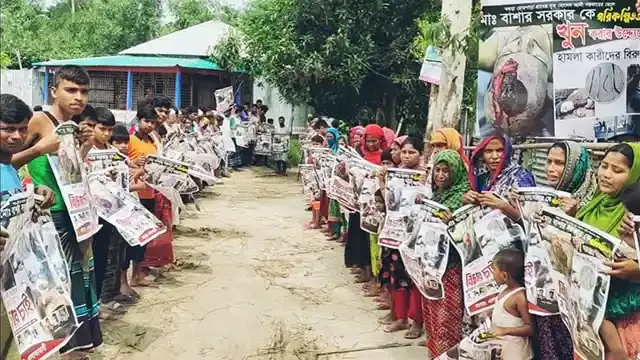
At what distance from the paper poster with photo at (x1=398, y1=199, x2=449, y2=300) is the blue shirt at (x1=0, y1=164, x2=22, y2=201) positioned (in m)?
2.14

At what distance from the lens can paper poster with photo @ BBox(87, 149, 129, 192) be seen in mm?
4691

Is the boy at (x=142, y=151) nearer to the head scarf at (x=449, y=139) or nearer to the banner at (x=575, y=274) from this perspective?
the head scarf at (x=449, y=139)

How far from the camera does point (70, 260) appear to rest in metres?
3.93

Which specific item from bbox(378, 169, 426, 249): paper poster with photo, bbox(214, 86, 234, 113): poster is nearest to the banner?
bbox(378, 169, 426, 249): paper poster with photo

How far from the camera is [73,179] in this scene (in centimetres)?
383

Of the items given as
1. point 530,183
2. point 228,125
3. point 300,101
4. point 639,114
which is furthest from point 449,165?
point 228,125

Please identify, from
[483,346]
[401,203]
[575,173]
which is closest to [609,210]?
[575,173]

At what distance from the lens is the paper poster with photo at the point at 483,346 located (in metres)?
3.28

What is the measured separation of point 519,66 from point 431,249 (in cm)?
229

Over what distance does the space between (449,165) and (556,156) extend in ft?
2.68

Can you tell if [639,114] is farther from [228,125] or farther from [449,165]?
[228,125]

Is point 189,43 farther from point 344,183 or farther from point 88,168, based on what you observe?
point 88,168

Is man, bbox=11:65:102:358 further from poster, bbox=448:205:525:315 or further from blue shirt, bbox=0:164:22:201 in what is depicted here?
poster, bbox=448:205:525:315

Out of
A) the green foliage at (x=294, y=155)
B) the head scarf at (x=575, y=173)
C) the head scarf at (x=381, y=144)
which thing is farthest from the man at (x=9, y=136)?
the green foliage at (x=294, y=155)
